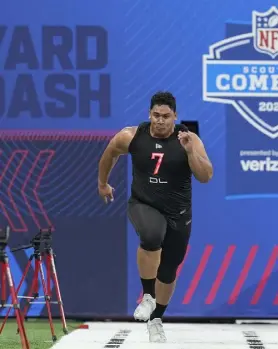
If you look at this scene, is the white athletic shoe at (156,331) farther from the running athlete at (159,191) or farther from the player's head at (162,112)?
the player's head at (162,112)

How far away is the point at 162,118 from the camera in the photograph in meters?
6.32

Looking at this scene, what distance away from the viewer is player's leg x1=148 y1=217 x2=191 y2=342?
257 inches

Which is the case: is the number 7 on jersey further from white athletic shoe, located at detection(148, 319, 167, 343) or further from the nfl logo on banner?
the nfl logo on banner

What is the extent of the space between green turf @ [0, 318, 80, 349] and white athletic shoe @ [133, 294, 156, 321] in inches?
35.6

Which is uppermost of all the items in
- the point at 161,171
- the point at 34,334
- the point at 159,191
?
the point at 161,171

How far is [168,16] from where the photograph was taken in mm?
8852

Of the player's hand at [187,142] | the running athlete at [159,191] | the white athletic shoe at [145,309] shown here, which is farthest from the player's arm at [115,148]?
the white athletic shoe at [145,309]

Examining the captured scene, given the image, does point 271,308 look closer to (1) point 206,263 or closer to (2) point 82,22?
(1) point 206,263

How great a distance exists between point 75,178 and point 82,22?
62.1 inches

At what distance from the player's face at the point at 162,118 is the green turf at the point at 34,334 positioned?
74.3 inches

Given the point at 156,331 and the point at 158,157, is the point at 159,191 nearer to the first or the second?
the point at 158,157

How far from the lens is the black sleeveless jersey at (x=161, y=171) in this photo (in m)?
6.39

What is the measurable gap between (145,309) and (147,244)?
0.47 m

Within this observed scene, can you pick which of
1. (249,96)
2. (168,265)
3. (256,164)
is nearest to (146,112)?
(249,96)
